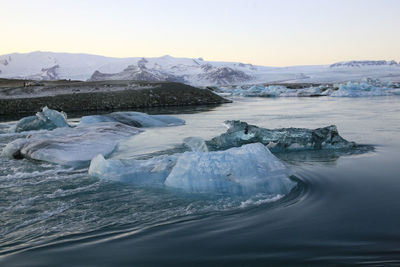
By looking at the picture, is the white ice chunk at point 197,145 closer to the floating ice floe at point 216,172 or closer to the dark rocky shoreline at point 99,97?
the floating ice floe at point 216,172

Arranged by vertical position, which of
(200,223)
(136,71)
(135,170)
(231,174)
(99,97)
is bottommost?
(200,223)

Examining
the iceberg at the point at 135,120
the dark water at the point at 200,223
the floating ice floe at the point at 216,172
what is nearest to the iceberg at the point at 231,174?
the floating ice floe at the point at 216,172

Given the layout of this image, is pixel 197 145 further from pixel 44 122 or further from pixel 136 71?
pixel 136 71

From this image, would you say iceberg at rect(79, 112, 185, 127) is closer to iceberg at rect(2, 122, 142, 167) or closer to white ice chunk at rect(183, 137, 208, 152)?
iceberg at rect(2, 122, 142, 167)

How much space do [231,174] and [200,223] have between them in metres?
1.20

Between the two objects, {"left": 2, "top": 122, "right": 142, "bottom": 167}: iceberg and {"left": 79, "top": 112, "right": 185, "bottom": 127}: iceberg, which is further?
{"left": 79, "top": 112, "right": 185, "bottom": 127}: iceberg

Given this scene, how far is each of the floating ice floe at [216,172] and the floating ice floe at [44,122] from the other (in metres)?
7.93

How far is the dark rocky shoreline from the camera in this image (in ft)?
77.5

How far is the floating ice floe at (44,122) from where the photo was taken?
12.3 meters

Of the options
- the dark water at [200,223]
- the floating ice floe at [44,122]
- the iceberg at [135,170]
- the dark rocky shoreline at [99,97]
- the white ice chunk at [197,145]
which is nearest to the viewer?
the dark water at [200,223]

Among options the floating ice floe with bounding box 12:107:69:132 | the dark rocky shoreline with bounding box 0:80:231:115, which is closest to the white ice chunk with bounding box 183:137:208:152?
the floating ice floe with bounding box 12:107:69:132

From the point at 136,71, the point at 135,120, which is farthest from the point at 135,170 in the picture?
the point at 136,71

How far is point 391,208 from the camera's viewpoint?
12.2ft

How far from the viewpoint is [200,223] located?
135 inches
